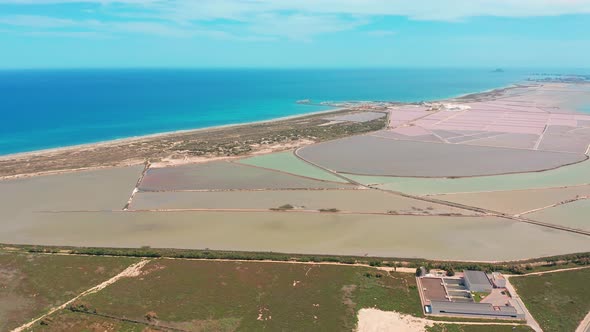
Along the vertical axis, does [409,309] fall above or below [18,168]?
below

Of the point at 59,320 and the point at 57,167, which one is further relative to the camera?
the point at 57,167

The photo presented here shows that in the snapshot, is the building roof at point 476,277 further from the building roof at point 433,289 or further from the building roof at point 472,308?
the building roof at point 472,308

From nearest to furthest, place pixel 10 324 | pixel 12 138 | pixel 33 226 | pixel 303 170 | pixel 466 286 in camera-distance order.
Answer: pixel 10 324 → pixel 466 286 → pixel 33 226 → pixel 303 170 → pixel 12 138

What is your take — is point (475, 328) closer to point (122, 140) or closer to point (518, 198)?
point (518, 198)

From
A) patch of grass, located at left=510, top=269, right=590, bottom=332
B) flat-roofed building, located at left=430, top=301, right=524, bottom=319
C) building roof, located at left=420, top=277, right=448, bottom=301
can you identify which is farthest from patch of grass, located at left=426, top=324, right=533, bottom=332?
building roof, located at left=420, top=277, right=448, bottom=301

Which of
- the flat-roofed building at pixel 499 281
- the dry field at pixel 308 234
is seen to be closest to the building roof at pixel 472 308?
the flat-roofed building at pixel 499 281

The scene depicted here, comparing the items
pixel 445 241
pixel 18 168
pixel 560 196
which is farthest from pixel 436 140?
pixel 18 168

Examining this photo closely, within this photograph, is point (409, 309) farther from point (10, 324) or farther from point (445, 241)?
point (10, 324)

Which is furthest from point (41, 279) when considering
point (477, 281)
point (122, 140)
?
point (122, 140)
